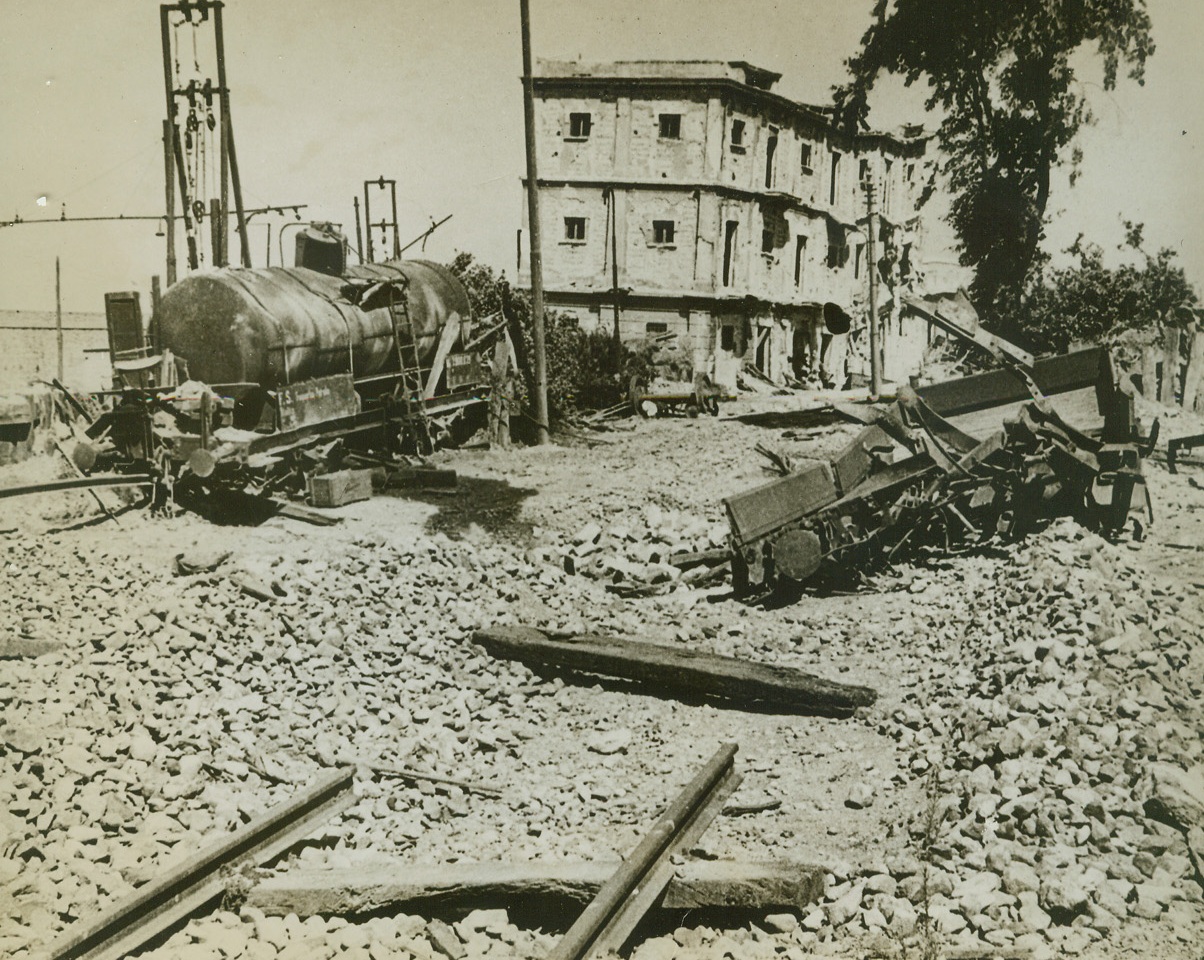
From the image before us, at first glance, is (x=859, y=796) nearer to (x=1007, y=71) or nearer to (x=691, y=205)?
(x=1007, y=71)

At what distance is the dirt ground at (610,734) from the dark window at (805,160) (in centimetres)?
2069

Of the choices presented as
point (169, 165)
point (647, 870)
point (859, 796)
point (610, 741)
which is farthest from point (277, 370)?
point (859, 796)

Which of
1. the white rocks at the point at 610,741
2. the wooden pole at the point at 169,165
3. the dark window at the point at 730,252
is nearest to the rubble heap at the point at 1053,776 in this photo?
the white rocks at the point at 610,741

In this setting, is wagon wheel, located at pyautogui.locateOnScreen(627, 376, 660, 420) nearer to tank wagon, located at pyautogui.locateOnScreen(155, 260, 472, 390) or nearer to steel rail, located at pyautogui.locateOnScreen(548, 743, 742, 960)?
tank wagon, located at pyautogui.locateOnScreen(155, 260, 472, 390)

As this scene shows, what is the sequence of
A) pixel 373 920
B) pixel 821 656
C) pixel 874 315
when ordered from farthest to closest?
pixel 874 315 < pixel 821 656 < pixel 373 920

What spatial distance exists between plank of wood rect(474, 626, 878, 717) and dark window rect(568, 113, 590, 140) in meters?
20.3

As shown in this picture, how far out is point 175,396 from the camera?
9.78 meters

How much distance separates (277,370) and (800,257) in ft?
71.2

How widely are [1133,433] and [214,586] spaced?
7.69 m

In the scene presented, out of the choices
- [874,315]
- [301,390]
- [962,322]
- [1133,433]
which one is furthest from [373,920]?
[874,315]

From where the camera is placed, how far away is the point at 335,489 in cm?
1043

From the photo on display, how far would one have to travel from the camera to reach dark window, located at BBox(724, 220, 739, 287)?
26.1 m

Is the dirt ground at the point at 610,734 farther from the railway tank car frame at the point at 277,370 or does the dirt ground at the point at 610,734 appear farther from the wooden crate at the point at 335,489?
the wooden crate at the point at 335,489

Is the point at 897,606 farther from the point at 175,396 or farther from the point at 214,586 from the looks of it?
the point at 175,396
